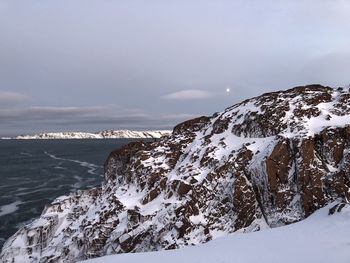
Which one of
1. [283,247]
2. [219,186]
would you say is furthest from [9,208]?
[283,247]

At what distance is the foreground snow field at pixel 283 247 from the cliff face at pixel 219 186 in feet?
19.9

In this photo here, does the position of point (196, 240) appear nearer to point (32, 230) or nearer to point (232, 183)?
point (232, 183)

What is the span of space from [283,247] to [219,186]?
12.2 meters

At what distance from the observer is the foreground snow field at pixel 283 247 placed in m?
14.3

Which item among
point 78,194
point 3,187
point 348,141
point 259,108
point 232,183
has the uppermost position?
point 259,108

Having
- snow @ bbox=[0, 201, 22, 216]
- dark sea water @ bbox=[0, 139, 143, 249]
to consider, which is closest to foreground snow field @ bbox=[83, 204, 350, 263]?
dark sea water @ bbox=[0, 139, 143, 249]

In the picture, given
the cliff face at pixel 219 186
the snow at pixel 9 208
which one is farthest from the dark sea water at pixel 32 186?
the cliff face at pixel 219 186

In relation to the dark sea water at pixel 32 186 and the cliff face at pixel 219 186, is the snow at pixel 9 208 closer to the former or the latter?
the dark sea water at pixel 32 186

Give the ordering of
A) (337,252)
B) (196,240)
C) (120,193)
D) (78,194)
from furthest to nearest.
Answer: (78,194) < (120,193) < (196,240) < (337,252)

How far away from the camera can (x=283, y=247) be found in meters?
15.8

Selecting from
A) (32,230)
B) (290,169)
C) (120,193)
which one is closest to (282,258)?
(290,169)

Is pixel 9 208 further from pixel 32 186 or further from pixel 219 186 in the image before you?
pixel 219 186

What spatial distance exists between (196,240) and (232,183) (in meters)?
5.22

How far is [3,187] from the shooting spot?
2717 inches
